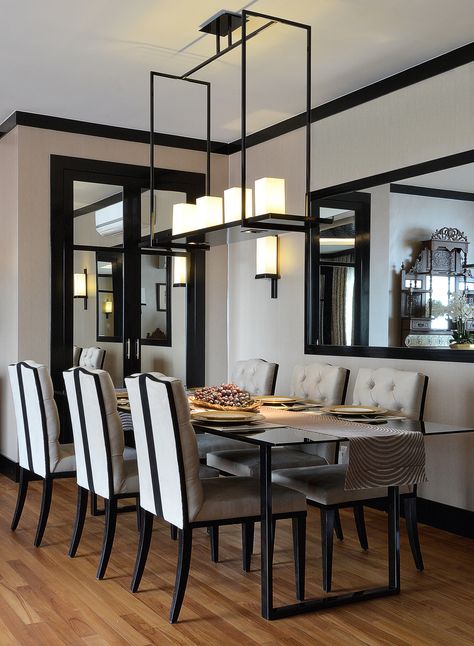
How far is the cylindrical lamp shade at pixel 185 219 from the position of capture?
14.8 ft

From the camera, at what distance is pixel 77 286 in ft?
20.3

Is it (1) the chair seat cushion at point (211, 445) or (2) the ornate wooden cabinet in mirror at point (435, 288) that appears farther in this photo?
(1) the chair seat cushion at point (211, 445)

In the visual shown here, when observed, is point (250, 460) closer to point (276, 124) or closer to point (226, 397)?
point (226, 397)

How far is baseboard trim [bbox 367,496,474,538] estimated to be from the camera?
4.45 m

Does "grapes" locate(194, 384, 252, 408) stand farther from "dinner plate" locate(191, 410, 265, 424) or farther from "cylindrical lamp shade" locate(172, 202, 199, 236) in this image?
"cylindrical lamp shade" locate(172, 202, 199, 236)

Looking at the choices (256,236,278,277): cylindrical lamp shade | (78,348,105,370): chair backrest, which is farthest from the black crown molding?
(78,348,105,370): chair backrest

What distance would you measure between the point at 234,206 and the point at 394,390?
51.7 inches

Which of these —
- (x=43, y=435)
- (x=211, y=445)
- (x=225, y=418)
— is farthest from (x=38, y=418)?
(x=225, y=418)

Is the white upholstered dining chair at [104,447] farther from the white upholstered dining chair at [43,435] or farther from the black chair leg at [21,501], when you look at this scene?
the black chair leg at [21,501]

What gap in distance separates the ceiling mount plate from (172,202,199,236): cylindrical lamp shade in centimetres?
97

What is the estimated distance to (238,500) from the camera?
10.6 feet

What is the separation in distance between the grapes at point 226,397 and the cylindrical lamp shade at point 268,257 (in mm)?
2236

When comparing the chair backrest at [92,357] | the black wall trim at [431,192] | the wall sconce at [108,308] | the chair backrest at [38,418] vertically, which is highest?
the black wall trim at [431,192]

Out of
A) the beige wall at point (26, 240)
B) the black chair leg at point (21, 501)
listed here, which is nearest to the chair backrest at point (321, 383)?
the black chair leg at point (21, 501)
